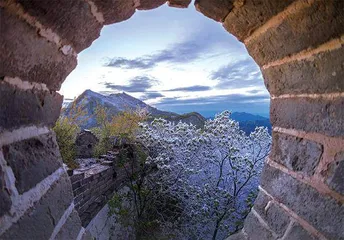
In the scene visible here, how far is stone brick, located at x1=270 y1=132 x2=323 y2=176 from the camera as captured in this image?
1017 millimetres

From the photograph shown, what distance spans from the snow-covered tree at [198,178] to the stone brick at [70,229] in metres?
4.00

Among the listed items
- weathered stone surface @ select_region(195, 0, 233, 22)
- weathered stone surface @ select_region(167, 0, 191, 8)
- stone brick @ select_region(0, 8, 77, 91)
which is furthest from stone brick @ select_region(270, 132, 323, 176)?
stone brick @ select_region(0, 8, 77, 91)

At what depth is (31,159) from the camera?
2.49 ft

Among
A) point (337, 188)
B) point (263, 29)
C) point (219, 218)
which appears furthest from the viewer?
point (219, 218)

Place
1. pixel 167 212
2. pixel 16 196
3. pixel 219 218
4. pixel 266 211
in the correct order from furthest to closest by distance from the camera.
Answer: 1. pixel 167 212
2. pixel 219 218
3. pixel 266 211
4. pixel 16 196

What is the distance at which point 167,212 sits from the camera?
220 inches

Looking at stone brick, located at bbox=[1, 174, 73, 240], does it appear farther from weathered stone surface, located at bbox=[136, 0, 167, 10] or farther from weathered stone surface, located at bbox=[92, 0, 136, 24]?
weathered stone surface, located at bbox=[136, 0, 167, 10]

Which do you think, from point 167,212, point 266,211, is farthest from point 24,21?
point 167,212

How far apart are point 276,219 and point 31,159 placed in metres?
0.98

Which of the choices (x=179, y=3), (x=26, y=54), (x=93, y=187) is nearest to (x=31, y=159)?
(x=26, y=54)

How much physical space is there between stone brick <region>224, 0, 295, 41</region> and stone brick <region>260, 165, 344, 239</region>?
0.64 meters

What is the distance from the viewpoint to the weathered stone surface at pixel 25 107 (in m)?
0.65

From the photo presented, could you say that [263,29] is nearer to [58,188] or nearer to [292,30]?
[292,30]

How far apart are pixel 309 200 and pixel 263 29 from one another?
2.27 ft
